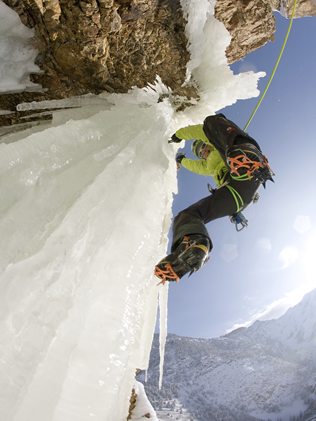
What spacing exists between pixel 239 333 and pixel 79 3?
76.9 m

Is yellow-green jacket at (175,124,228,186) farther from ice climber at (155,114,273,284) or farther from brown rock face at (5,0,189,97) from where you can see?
brown rock face at (5,0,189,97)

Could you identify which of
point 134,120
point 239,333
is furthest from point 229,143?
point 239,333

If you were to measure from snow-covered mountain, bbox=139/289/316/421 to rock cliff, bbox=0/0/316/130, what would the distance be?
38.9 metres

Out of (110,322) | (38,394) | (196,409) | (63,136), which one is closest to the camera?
(38,394)

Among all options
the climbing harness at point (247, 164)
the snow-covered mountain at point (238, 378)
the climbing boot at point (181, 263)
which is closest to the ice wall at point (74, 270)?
the climbing boot at point (181, 263)

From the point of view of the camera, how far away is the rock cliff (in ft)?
6.63

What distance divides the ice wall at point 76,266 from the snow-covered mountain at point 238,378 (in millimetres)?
38649

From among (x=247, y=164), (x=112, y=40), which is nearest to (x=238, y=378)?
(x=247, y=164)

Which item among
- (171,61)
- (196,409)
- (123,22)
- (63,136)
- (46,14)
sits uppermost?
(171,61)

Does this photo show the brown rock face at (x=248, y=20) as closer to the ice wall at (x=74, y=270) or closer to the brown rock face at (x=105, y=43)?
the brown rock face at (x=105, y=43)

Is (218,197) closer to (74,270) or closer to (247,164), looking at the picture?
(247,164)

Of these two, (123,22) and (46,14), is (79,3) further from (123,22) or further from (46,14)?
(123,22)

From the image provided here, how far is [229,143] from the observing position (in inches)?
91.5

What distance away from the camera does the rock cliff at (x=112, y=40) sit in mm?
2020
